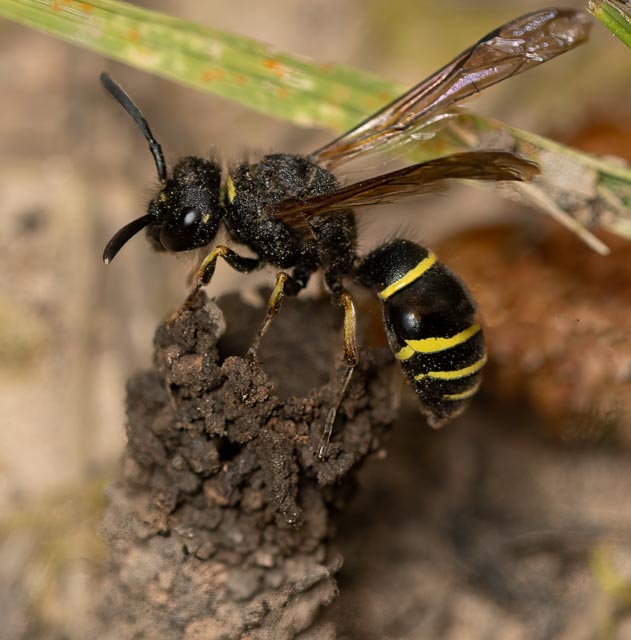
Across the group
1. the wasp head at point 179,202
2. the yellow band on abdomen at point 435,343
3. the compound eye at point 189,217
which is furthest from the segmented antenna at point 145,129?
the yellow band on abdomen at point 435,343

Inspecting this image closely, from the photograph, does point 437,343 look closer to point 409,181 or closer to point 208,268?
point 409,181

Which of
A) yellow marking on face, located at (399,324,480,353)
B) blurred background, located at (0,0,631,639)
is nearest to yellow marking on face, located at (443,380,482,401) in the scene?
yellow marking on face, located at (399,324,480,353)

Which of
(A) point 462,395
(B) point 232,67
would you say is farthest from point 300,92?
(A) point 462,395

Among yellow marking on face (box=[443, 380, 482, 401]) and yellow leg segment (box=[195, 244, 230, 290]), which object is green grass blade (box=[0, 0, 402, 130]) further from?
yellow marking on face (box=[443, 380, 482, 401])

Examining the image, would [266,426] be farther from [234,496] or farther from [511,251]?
[511,251]

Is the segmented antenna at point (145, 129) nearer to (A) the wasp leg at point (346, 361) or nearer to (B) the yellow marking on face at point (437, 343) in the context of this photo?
(A) the wasp leg at point (346, 361)
